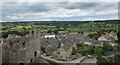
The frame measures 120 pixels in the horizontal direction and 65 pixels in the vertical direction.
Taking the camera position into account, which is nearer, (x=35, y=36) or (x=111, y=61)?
(x=35, y=36)

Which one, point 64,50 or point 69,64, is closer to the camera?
point 69,64

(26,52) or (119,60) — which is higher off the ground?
(26,52)

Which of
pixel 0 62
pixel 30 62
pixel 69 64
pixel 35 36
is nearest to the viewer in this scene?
pixel 0 62

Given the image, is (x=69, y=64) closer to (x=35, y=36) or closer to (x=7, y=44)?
(x=35, y=36)

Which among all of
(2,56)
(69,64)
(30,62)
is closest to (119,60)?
(69,64)

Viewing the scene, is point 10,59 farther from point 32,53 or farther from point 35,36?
point 35,36

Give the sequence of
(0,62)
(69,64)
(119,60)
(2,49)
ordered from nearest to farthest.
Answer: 1. (0,62)
2. (2,49)
3. (119,60)
4. (69,64)

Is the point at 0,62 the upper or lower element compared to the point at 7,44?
lower

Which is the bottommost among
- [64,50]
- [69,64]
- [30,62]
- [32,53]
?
[69,64]

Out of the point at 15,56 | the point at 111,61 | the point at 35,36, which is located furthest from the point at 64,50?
the point at 15,56
